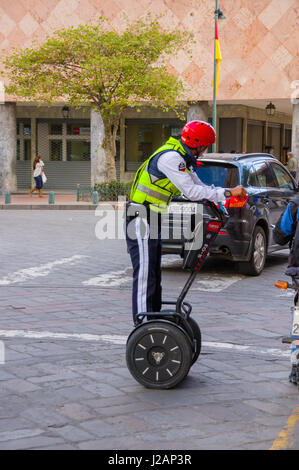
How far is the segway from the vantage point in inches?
184

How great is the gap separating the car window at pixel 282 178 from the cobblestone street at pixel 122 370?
1612 millimetres

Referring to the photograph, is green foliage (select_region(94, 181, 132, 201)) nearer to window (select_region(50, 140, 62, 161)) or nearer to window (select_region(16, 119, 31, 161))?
window (select_region(50, 140, 62, 161))

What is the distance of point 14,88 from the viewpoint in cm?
2559

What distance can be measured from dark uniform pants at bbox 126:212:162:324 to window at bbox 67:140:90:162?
3181cm

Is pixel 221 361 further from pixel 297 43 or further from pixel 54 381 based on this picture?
pixel 297 43

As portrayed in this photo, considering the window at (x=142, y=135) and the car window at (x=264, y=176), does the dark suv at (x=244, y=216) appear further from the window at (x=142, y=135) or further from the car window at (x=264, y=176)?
the window at (x=142, y=135)

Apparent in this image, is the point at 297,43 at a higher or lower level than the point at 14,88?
higher

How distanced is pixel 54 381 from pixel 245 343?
6.29ft

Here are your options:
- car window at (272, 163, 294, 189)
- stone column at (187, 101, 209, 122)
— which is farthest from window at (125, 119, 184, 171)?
car window at (272, 163, 294, 189)

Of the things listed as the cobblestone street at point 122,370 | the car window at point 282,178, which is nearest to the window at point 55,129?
the car window at point 282,178

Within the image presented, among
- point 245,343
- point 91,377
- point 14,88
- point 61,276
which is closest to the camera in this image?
point 91,377

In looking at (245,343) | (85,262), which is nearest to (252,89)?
→ (85,262)

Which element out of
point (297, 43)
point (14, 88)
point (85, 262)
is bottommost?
point (85, 262)

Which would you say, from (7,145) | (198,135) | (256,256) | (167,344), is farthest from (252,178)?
(7,145)
